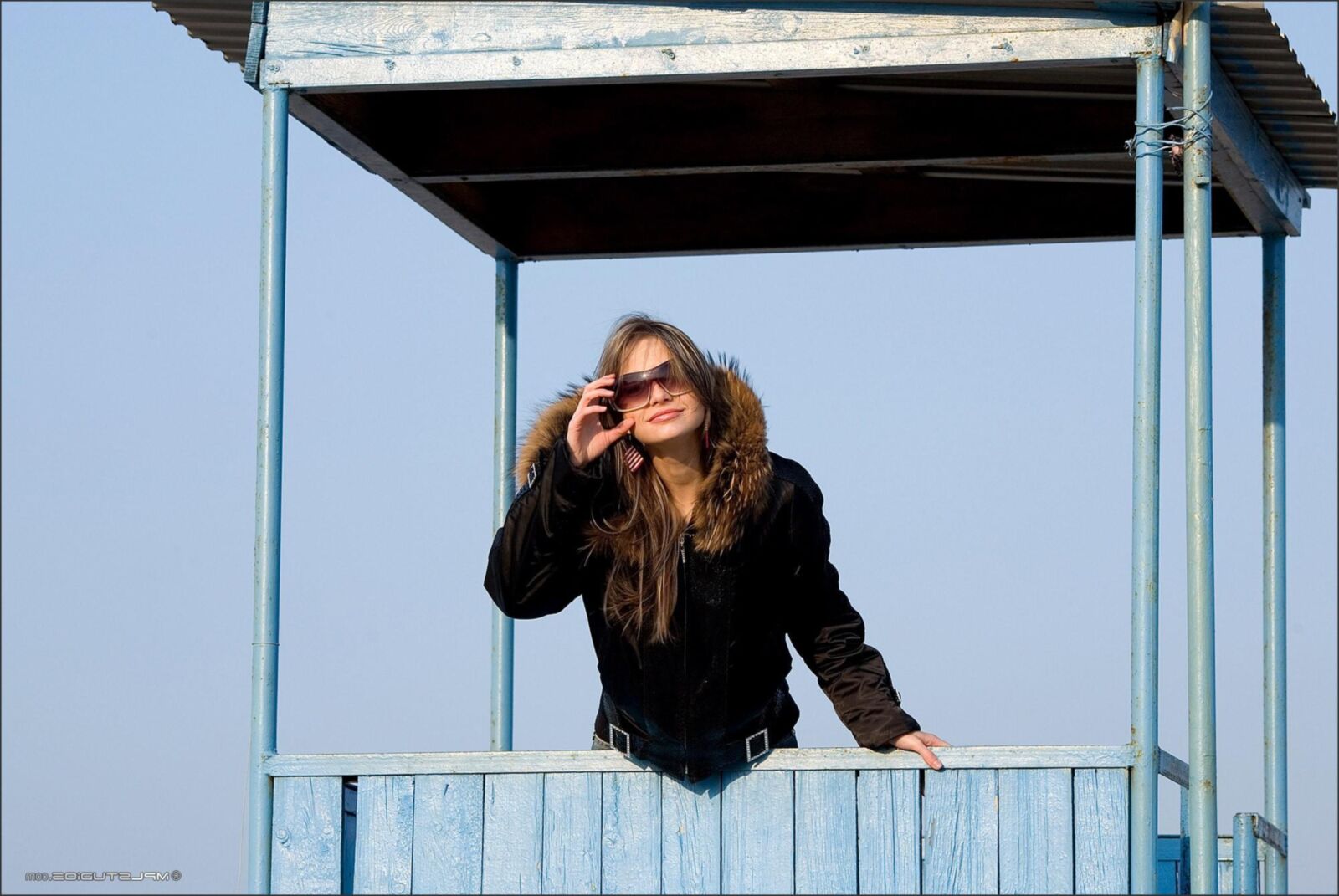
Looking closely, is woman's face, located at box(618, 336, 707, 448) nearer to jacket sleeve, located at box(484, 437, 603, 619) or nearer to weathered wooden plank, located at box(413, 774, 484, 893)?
jacket sleeve, located at box(484, 437, 603, 619)

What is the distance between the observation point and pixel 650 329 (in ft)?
21.2

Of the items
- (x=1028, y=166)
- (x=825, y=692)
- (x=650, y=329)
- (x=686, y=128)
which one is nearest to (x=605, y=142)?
(x=686, y=128)

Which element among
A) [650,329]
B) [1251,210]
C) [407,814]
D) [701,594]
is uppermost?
[1251,210]

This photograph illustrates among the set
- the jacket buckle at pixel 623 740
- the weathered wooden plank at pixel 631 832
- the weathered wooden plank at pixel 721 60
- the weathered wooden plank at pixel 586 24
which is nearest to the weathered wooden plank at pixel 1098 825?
the weathered wooden plank at pixel 631 832

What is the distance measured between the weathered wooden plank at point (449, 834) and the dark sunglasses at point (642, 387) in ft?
4.14

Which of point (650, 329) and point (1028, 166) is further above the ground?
point (1028, 166)

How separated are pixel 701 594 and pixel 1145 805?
1437 millimetres

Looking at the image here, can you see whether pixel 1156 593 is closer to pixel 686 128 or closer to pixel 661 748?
pixel 661 748

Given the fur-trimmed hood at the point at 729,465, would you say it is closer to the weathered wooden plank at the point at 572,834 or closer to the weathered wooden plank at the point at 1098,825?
the weathered wooden plank at the point at 572,834

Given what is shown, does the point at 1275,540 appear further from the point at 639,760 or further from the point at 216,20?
the point at 216,20

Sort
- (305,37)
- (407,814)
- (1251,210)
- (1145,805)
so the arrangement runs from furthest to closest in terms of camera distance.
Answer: (1251,210) < (305,37) < (407,814) < (1145,805)

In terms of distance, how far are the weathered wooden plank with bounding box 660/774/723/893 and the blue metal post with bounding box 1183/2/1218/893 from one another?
142 centimetres

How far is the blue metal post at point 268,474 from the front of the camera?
667 cm

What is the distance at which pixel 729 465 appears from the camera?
6301 millimetres
